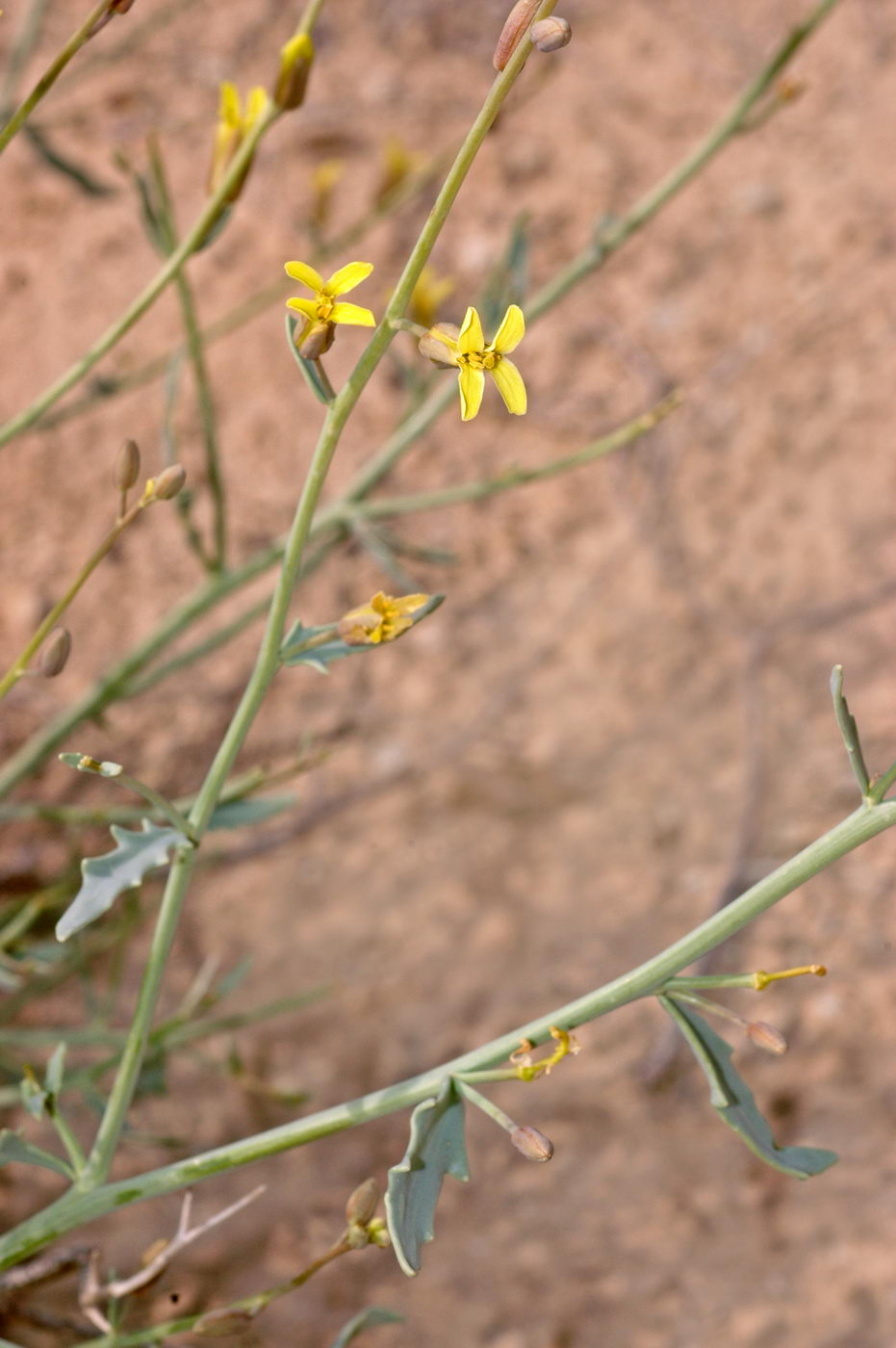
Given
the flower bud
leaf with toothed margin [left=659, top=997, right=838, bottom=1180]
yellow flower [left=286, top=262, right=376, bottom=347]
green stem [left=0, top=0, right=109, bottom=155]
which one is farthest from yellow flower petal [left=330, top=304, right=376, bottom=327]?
leaf with toothed margin [left=659, top=997, right=838, bottom=1180]

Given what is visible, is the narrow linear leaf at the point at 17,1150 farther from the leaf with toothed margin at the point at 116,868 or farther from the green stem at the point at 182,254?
the green stem at the point at 182,254

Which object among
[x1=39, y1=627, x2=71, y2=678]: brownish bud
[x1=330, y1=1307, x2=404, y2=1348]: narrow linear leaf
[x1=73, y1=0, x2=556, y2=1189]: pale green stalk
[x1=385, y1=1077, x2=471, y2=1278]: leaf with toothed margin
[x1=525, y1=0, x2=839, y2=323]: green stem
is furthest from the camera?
[x1=525, y1=0, x2=839, y2=323]: green stem

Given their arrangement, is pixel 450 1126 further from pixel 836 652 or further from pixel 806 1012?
pixel 836 652

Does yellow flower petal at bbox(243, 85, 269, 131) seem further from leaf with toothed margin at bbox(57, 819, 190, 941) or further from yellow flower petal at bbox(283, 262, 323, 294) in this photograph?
leaf with toothed margin at bbox(57, 819, 190, 941)

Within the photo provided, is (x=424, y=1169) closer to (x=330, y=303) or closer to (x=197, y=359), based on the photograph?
(x=330, y=303)

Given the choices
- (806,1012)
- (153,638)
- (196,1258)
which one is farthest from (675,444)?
(196,1258)

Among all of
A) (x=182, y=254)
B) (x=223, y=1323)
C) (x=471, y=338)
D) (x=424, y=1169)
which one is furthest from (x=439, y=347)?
(x=223, y=1323)

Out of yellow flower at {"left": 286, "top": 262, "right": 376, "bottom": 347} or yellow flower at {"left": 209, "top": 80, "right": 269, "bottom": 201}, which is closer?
yellow flower at {"left": 286, "top": 262, "right": 376, "bottom": 347}
